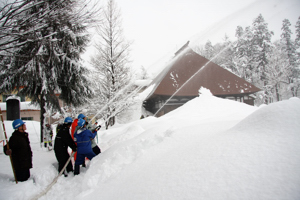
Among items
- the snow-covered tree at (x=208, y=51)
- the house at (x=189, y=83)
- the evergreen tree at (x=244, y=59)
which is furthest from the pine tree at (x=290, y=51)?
the house at (x=189, y=83)

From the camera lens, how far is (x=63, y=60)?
32.3 ft

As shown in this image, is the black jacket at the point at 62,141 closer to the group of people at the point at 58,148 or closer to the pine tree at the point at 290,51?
the group of people at the point at 58,148

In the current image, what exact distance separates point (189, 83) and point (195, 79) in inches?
35.8

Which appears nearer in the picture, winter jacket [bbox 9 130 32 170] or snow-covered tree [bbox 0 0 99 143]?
winter jacket [bbox 9 130 32 170]

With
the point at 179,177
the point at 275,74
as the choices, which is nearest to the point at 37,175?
the point at 179,177

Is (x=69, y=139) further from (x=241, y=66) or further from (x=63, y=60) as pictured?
(x=241, y=66)

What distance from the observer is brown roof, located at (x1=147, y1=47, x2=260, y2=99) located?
48.5 ft

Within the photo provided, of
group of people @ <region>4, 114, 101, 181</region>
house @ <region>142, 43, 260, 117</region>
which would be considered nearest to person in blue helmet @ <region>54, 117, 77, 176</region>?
group of people @ <region>4, 114, 101, 181</region>

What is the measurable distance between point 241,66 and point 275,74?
4.90 m

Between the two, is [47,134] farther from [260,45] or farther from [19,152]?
[260,45]

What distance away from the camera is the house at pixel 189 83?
14.7 meters

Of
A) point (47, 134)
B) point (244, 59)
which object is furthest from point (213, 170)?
point (244, 59)

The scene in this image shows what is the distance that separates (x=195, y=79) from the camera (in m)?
15.9

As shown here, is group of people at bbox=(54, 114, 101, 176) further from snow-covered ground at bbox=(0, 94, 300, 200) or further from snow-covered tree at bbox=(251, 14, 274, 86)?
snow-covered tree at bbox=(251, 14, 274, 86)
